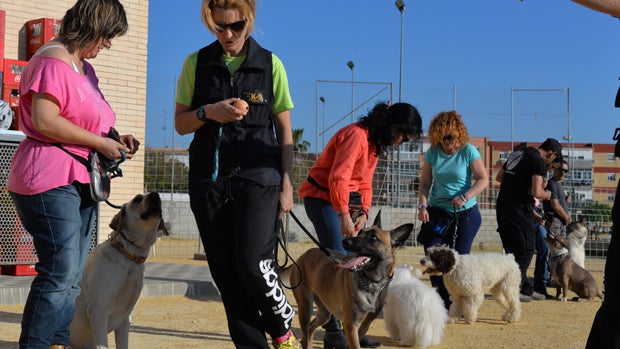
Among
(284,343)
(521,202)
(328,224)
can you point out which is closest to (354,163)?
(328,224)

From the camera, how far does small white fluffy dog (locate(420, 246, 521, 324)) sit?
7.68 meters

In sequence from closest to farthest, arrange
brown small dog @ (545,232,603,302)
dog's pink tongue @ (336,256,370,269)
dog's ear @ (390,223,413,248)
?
dog's pink tongue @ (336,256,370,269) < dog's ear @ (390,223,413,248) < brown small dog @ (545,232,603,302)

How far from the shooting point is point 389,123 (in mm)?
6086

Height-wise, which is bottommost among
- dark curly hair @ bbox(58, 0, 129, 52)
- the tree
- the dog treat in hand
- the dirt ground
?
the dirt ground

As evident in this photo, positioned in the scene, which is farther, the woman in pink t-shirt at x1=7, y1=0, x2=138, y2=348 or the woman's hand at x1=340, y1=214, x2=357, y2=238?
the woman's hand at x1=340, y1=214, x2=357, y2=238

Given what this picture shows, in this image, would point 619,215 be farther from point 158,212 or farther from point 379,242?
point 158,212

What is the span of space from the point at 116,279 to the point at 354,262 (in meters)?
1.70

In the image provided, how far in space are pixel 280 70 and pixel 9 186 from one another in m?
1.57

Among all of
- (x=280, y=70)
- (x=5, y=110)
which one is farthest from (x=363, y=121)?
(x=5, y=110)

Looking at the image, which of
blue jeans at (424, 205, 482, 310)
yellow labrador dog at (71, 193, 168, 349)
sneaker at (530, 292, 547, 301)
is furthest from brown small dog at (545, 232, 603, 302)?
yellow labrador dog at (71, 193, 168, 349)

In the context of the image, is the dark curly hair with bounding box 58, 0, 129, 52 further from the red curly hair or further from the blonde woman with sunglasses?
the red curly hair

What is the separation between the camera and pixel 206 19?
403 cm

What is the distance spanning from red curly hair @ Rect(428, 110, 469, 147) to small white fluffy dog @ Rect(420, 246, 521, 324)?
3.67 feet

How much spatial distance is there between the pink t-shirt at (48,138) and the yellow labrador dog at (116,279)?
98 centimetres
